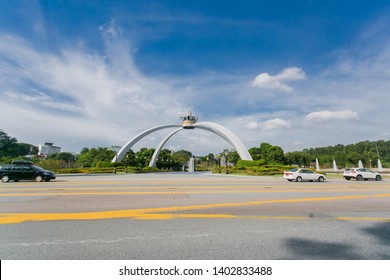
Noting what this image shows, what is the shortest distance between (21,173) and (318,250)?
23488 millimetres

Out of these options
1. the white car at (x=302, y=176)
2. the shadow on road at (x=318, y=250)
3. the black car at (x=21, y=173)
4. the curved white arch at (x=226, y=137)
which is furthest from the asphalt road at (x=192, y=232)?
the curved white arch at (x=226, y=137)

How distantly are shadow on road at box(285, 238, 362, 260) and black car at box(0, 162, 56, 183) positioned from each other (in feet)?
71.6

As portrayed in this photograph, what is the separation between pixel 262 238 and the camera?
184 inches

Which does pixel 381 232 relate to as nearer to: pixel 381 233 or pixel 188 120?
pixel 381 233

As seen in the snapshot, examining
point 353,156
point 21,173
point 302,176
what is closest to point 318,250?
point 302,176

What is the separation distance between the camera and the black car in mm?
18703

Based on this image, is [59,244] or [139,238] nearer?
[59,244]

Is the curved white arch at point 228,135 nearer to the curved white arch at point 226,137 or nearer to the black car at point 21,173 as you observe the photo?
the curved white arch at point 226,137

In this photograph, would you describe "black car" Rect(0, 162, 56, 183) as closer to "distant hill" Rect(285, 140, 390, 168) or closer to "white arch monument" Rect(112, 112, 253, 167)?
"white arch monument" Rect(112, 112, 253, 167)

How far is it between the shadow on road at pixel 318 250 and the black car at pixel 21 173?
21.8 metres

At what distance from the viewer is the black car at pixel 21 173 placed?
18703 mm

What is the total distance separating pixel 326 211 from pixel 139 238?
6.50 meters
